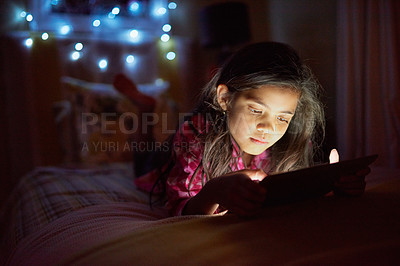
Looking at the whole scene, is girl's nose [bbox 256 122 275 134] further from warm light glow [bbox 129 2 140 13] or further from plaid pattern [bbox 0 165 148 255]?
warm light glow [bbox 129 2 140 13]

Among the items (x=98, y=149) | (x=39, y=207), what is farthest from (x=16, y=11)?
(x=39, y=207)

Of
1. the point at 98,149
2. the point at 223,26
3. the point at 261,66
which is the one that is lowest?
the point at 98,149

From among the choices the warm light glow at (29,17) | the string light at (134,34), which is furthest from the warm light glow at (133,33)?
the warm light glow at (29,17)

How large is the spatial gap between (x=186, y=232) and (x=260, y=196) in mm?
141

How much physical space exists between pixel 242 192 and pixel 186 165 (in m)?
0.38

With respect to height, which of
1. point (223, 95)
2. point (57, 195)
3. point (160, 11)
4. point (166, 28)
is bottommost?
point (57, 195)

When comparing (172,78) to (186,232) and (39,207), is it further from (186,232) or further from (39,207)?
(186,232)

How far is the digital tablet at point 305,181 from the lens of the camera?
2.04 feet

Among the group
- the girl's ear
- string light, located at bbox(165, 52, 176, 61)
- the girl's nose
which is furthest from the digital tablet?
string light, located at bbox(165, 52, 176, 61)

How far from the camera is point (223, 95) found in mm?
1002

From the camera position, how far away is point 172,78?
2.55 metres

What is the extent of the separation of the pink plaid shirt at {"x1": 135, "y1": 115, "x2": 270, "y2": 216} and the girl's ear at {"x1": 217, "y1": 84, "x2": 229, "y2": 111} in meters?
0.08

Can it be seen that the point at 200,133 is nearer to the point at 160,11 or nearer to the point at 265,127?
the point at 265,127

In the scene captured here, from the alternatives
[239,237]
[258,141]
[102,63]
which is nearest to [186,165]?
[258,141]
